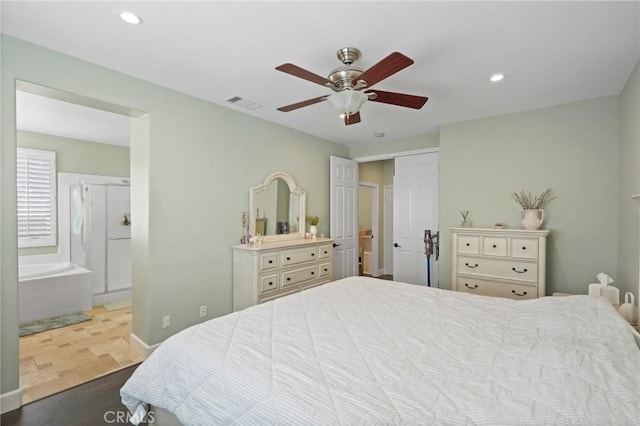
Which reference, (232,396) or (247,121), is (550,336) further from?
(247,121)

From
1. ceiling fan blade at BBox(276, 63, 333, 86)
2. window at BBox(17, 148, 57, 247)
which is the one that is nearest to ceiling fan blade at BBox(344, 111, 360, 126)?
ceiling fan blade at BBox(276, 63, 333, 86)

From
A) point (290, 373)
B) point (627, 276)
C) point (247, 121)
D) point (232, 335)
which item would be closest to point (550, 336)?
point (290, 373)

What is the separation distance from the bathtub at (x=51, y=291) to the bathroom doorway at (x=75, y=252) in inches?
0.4

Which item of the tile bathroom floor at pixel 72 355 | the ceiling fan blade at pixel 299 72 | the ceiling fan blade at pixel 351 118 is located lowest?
the tile bathroom floor at pixel 72 355

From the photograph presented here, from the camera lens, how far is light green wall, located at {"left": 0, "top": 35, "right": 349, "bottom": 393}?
2.08 m

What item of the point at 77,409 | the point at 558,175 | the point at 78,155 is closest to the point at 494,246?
the point at 558,175

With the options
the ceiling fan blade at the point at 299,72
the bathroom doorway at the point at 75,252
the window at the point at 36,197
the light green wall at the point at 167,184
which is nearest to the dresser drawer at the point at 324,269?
the light green wall at the point at 167,184

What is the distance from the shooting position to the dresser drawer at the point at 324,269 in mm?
4051

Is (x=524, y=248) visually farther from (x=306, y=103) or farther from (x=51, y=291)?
(x=51, y=291)

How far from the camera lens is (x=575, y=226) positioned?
3174mm

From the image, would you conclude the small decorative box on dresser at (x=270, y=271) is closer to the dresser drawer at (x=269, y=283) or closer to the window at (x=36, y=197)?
the dresser drawer at (x=269, y=283)

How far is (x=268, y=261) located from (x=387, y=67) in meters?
2.32

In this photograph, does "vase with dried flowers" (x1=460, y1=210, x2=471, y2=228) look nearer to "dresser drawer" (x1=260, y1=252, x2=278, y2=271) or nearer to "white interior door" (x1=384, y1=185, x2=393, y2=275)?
"dresser drawer" (x1=260, y1=252, x2=278, y2=271)

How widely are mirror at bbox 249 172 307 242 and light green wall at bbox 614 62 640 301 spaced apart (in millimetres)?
3380
